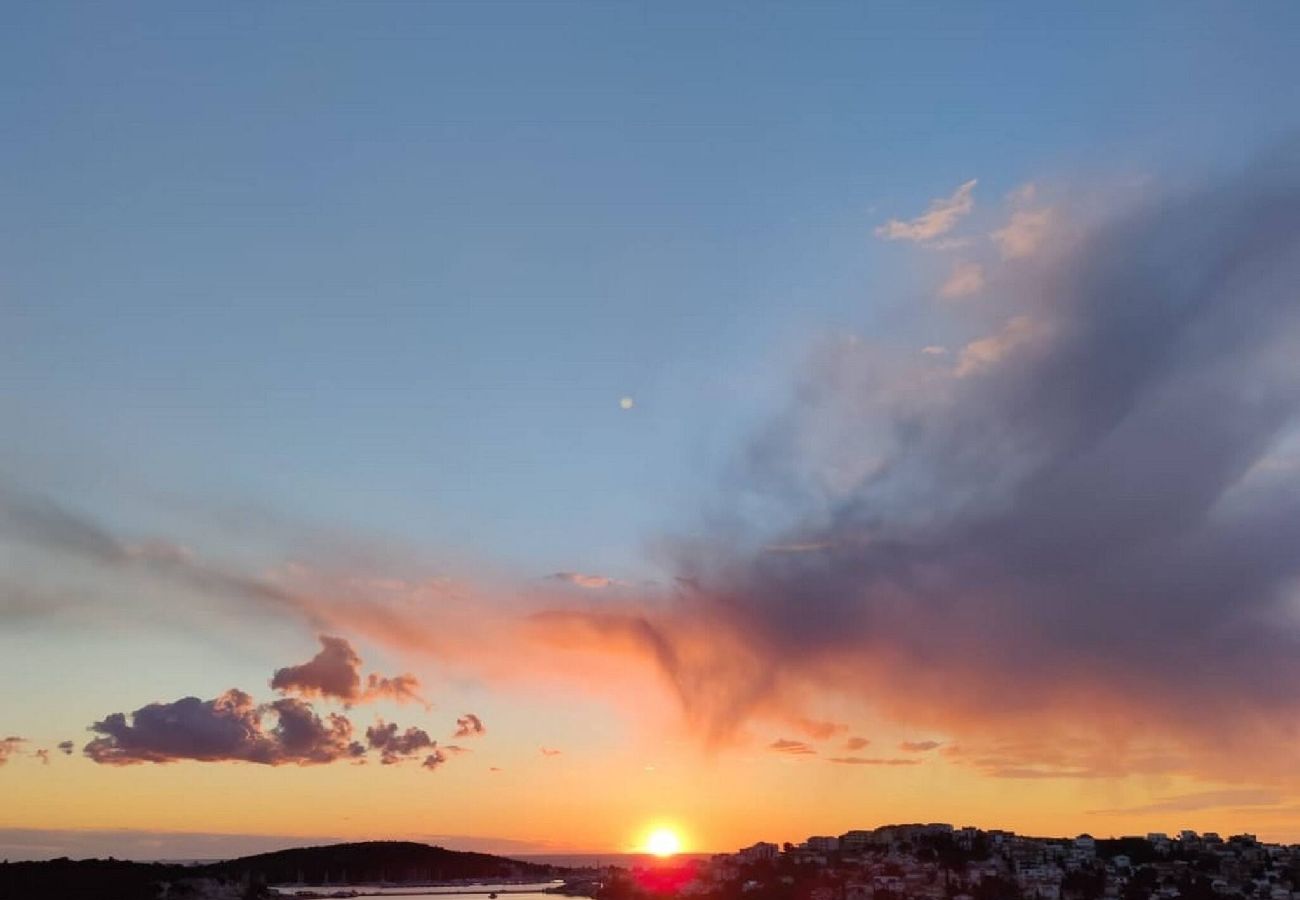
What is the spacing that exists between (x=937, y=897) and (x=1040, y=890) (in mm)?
18257

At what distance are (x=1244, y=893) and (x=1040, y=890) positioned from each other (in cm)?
3149

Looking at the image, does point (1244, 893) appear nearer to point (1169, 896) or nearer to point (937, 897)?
point (1169, 896)

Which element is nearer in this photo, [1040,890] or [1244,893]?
[1244,893]

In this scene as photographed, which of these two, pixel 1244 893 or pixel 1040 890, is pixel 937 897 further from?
→ pixel 1244 893

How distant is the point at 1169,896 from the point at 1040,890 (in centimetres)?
2032

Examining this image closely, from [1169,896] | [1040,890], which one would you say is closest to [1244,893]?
[1169,896]

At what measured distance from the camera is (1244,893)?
18488 centimetres

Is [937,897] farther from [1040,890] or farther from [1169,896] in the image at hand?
[1169,896]

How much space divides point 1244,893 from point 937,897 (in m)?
48.0

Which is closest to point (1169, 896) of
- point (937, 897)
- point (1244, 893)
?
point (1244, 893)

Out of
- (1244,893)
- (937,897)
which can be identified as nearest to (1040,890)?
(937,897)

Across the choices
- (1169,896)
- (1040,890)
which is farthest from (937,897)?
(1169,896)

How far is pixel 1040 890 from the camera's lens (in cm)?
19812

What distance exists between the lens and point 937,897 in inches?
7726
